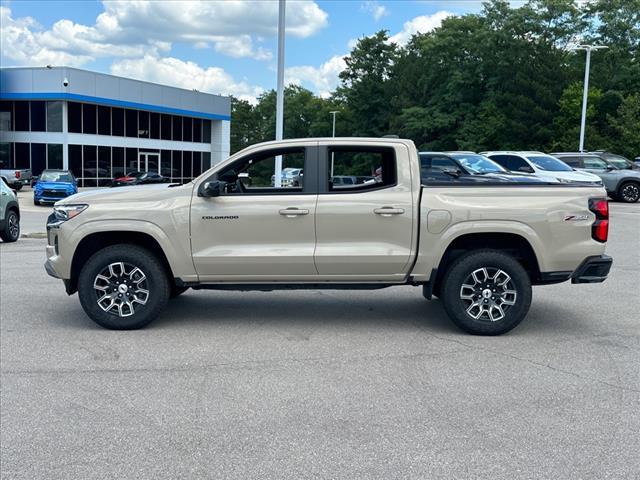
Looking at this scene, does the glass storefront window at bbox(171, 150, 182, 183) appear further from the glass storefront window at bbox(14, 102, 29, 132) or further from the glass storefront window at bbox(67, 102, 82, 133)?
the glass storefront window at bbox(14, 102, 29, 132)

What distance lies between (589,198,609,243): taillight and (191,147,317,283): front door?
271cm

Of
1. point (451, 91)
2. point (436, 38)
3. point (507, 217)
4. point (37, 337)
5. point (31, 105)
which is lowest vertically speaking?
point (37, 337)

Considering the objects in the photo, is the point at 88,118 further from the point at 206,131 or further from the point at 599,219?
the point at 599,219

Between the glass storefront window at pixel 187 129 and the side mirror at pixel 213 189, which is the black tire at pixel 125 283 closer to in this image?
the side mirror at pixel 213 189

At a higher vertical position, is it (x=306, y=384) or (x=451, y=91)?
(x=451, y=91)

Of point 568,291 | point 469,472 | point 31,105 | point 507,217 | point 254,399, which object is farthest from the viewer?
point 31,105

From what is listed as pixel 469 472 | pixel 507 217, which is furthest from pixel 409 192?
pixel 469 472

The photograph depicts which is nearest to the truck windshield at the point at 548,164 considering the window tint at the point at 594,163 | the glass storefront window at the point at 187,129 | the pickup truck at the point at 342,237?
the window tint at the point at 594,163

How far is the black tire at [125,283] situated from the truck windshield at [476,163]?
1481cm

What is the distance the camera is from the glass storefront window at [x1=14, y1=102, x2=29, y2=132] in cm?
4447

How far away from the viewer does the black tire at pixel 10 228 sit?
14.5 meters

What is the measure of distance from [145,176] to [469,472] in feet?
145

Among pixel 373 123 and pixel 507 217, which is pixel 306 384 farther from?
pixel 373 123

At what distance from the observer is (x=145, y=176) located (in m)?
46.0
